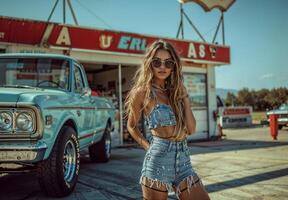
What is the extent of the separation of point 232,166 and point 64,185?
13.0 ft

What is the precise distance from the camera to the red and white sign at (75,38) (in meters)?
10.5

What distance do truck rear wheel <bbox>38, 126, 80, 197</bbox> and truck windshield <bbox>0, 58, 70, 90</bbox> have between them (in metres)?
1.05

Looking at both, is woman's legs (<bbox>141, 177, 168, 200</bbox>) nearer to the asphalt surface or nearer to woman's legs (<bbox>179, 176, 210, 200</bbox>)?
woman's legs (<bbox>179, 176, 210, 200</bbox>)

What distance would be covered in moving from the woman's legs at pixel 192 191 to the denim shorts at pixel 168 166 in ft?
0.05

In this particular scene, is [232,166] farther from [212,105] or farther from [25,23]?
[212,105]

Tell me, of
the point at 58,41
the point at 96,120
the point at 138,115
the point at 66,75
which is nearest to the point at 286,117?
the point at 58,41

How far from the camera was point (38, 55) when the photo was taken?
21.2ft

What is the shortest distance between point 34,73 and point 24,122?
172 cm

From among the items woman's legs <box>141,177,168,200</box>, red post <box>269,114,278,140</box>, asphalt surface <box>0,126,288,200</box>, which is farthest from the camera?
red post <box>269,114,278,140</box>

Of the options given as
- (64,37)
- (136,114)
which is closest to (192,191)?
(136,114)

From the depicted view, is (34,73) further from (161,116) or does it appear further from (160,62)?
(161,116)

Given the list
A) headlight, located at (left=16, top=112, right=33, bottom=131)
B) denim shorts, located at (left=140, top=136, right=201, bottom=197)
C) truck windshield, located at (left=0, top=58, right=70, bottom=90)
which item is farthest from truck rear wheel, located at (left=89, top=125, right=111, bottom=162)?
denim shorts, located at (left=140, top=136, right=201, bottom=197)

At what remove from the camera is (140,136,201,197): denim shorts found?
9.18 feet

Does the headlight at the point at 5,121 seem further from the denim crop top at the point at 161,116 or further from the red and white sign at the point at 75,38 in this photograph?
the red and white sign at the point at 75,38
